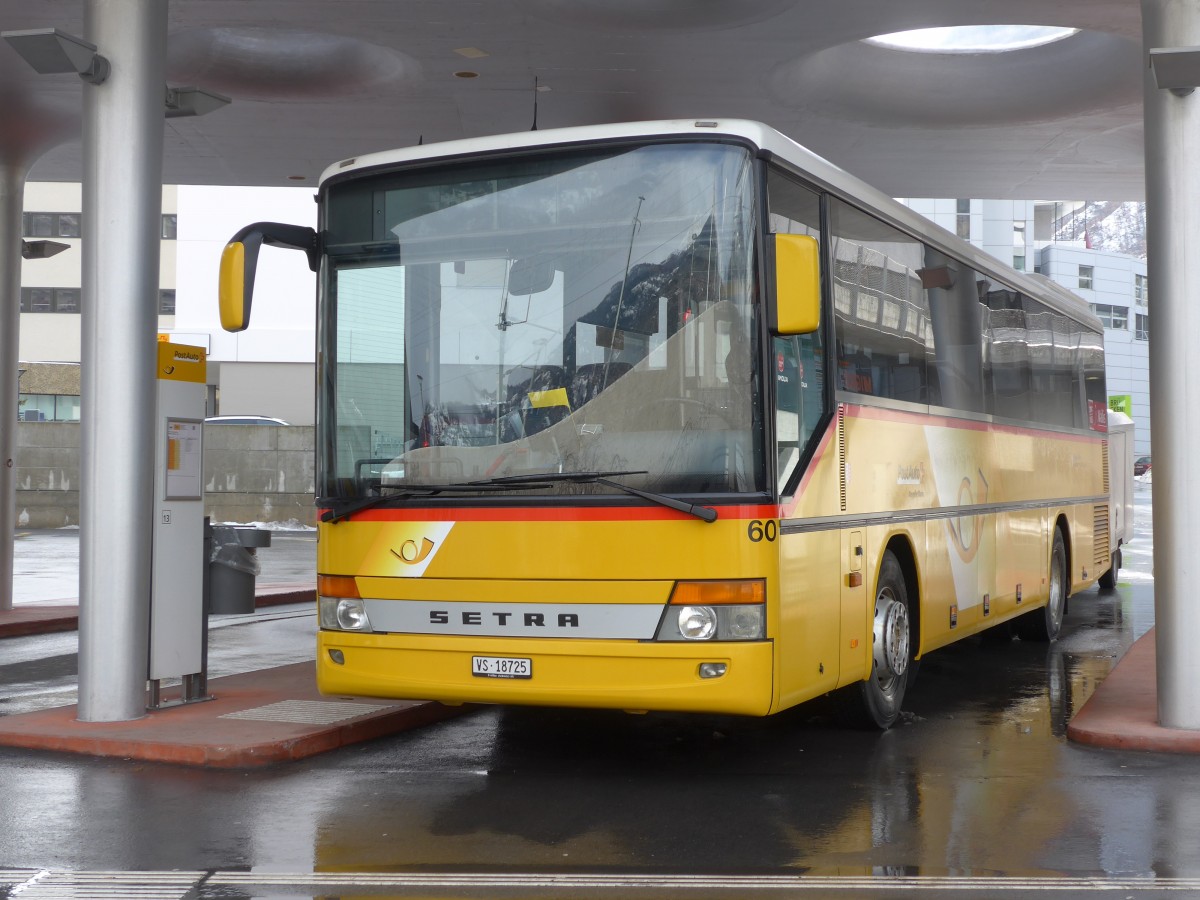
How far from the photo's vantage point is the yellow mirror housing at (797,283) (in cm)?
704

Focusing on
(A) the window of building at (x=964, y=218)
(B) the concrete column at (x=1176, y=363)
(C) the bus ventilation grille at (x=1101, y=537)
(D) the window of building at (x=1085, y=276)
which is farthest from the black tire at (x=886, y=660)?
(D) the window of building at (x=1085, y=276)

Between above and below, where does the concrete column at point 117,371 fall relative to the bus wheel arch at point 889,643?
above

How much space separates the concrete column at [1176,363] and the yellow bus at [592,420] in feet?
5.85

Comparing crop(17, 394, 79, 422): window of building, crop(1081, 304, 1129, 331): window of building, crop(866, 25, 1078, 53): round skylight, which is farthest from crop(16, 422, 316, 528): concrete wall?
crop(1081, 304, 1129, 331): window of building

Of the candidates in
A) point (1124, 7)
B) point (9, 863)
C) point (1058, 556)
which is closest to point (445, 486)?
point (9, 863)

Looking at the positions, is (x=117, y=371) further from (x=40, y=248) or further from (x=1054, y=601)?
(x=1054, y=601)

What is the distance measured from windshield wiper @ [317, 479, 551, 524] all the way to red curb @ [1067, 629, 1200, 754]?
3.83 metres

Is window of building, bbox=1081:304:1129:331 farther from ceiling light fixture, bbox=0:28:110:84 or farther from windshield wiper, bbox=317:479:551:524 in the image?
windshield wiper, bbox=317:479:551:524

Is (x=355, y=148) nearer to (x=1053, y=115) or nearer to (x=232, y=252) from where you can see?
(x=1053, y=115)

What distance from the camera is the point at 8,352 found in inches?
609

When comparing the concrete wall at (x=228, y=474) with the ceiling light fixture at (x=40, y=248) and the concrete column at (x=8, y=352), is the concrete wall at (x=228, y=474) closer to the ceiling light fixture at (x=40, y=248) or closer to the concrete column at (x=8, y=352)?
the ceiling light fixture at (x=40, y=248)

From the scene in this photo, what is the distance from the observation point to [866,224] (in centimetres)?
898

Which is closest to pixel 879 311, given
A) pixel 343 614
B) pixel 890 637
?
pixel 890 637

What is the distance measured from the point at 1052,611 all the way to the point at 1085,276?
7996 centimetres
